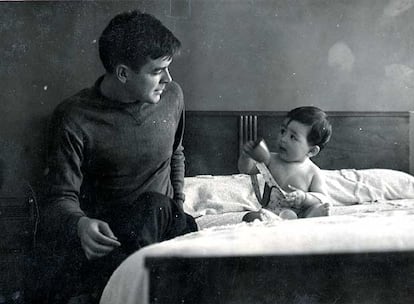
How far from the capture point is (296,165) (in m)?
1.28

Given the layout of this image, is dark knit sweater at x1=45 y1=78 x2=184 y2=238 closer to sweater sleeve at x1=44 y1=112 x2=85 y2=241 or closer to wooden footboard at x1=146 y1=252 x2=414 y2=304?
sweater sleeve at x1=44 y1=112 x2=85 y2=241

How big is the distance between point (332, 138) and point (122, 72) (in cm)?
63

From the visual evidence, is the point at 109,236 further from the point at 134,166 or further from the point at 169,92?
the point at 169,92

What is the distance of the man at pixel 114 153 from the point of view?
3.05ft

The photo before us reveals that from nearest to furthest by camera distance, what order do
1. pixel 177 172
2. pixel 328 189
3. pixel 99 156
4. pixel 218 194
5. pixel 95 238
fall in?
1. pixel 95 238
2. pixel 99 156
3. pixel 177 172
4. pixel 218 194
5. pixel 328 189

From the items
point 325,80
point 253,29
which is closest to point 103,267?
point 253,29

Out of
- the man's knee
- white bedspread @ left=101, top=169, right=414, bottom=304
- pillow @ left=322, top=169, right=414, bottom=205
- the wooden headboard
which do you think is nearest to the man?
the man's knee

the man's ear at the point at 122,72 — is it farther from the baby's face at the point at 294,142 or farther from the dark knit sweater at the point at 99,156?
the baby's face at the point at 294,142

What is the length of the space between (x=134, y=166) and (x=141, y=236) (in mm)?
194

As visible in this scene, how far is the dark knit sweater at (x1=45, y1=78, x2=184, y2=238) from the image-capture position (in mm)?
960

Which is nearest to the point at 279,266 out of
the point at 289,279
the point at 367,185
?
the point at 289,279

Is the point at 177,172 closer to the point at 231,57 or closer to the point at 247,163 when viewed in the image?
the point at 247,163

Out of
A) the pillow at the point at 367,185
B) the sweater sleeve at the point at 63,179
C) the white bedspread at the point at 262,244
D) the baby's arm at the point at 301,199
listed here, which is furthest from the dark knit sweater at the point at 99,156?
the pillow at the point at 367,185

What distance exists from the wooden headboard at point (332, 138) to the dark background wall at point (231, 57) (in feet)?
0.09
